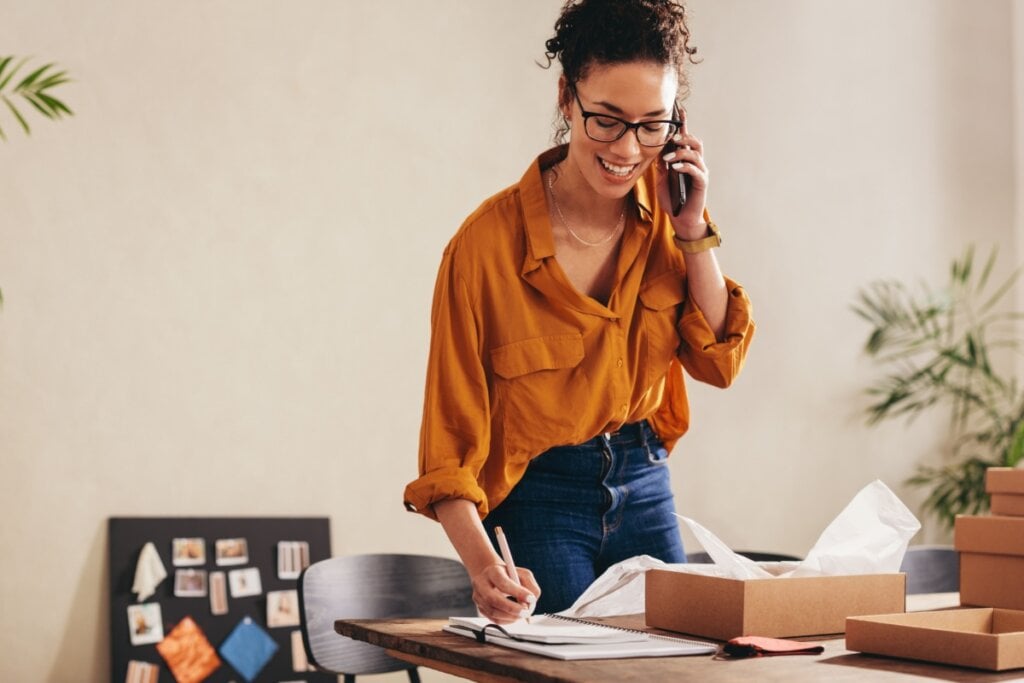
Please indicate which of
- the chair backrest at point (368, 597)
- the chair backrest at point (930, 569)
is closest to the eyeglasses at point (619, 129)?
the chair backrest at point (368, 597)

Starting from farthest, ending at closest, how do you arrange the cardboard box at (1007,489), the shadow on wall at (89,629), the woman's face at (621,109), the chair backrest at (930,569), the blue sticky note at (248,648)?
the blue sticky note at (248,648) < the shadow on wall at (89,629) < the chair backrest at (930,569) < the cardboard box at (1007,489) < the woman's face at (621,109)

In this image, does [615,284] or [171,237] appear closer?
[615,284]

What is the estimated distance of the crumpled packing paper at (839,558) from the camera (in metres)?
1.52

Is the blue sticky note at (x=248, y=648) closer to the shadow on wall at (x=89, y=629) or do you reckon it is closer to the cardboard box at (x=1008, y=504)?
the shadow on wall at (x=89, y=629)

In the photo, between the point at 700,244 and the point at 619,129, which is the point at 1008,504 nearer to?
the point at 700,244

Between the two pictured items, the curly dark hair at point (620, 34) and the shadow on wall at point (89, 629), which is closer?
the curly dark hair at point (620, 34)

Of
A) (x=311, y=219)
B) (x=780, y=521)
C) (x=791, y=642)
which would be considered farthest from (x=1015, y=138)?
(x=791, y=642)

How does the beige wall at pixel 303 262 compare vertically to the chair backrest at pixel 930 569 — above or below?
above

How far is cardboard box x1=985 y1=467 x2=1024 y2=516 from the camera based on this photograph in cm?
174

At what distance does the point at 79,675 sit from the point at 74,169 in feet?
4.60

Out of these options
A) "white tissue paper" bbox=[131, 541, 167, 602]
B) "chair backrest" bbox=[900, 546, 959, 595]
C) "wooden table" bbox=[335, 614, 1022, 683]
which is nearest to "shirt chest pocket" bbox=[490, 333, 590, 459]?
"wooden table" bbox=[335, 614, 1022, 683]

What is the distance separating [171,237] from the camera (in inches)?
132

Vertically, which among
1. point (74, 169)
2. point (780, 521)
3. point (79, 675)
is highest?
point (74, 169)

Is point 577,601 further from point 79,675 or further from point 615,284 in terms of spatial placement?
point 79,675
